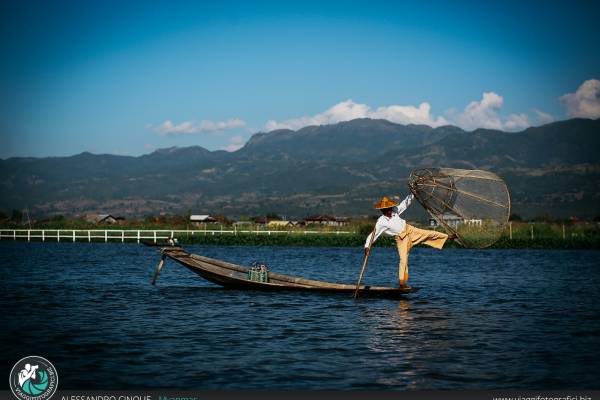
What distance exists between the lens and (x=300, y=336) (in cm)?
1638

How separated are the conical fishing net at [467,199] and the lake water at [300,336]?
2178mm

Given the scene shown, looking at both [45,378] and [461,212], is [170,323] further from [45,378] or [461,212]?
[461,212]

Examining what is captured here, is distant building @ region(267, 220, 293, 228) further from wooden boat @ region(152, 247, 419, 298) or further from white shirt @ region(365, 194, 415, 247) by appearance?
white shirt @ region(365, 194, 415, 247)

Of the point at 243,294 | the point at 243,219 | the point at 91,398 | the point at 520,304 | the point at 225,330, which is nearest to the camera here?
the point at 91,398

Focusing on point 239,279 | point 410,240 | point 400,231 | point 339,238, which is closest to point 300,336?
point 400,231

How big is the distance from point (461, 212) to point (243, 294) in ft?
23.9

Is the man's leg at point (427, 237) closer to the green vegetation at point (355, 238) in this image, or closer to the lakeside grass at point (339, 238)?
the green vegetation at point (355, 238)

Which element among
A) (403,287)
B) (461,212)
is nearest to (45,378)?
(403,287)

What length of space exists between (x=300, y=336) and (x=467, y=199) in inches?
334

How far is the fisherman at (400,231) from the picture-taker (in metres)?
20.4

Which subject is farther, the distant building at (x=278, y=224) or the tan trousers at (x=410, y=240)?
the distant building at (x=278, y=224)

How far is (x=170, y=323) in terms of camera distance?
712 inches

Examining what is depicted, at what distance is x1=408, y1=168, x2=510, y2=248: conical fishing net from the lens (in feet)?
72.0

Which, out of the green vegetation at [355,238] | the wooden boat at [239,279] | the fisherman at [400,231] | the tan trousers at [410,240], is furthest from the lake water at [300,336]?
the green vegetation at [355,238]
